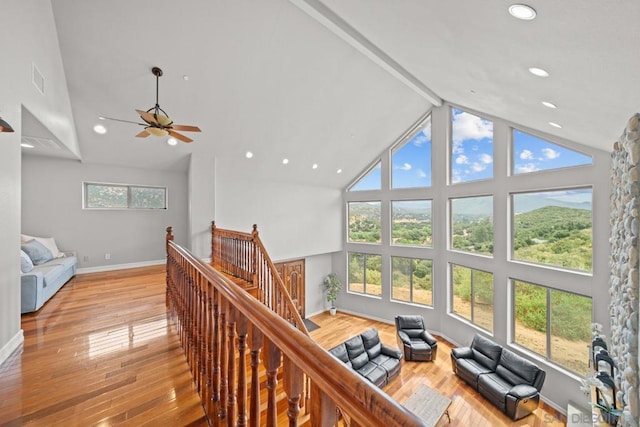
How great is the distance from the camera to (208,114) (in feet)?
16.0

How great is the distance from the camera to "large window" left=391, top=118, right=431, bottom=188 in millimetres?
7906

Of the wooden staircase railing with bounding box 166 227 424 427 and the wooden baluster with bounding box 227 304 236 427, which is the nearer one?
the wooden staircase railing with bounding box 166 227 424 427

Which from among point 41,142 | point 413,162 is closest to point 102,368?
point 41,142

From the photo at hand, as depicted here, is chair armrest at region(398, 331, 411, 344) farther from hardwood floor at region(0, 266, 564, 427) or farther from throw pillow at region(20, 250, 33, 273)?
throw pillow at region(20, 250, 33, 273)

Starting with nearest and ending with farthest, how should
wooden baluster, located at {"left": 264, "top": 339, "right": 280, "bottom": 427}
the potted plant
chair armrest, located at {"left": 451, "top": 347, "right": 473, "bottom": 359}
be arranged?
wooden baluster, located at {"left": 264, "top": 339, "right": 280, "bottom": 427} < chair armrest, located at {"left": 451, "top": 347, "right": 473, "bottom": 359} < the potted plant

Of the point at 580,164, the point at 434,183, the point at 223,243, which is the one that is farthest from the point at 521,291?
the point at 223,243

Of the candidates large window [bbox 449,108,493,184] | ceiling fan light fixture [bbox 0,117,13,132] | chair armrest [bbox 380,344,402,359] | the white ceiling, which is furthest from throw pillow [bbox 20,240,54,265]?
large window [bbox 449,108,493,184]

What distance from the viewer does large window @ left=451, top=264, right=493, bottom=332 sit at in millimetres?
6320

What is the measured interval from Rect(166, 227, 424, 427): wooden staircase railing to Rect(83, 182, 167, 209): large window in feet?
17.5

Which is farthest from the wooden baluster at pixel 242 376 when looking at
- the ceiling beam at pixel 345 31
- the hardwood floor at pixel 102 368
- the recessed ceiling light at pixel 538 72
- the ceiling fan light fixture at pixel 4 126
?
the ceiling beam at pixel 345 31

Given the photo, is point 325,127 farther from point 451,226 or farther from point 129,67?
point 451,226

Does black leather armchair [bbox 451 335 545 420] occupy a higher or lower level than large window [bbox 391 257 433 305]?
lower

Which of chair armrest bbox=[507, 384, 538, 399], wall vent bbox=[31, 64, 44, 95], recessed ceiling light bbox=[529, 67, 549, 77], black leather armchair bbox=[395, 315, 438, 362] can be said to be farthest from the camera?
black leather armchair bbox=[395, 315, 438, 362]

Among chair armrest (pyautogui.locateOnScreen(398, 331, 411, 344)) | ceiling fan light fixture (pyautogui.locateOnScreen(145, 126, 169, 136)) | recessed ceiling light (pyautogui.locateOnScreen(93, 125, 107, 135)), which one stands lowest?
chair armrest (pyautogui.locateOnScreen(398, 331, 411, 344))
